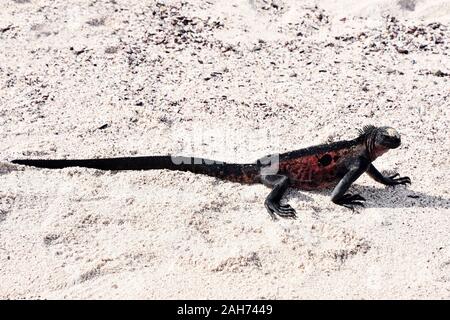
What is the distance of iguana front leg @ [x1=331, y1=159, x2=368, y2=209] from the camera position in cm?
411

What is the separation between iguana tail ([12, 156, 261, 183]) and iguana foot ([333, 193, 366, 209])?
0.59 m

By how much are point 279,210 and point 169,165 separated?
2.93 feet

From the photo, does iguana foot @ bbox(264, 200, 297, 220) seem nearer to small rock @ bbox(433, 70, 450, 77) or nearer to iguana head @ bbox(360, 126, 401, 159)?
iguana head @ bbox(360, 126, 401, 159)

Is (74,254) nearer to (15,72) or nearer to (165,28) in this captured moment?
(15,72)

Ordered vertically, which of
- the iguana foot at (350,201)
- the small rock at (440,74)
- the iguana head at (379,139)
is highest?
the iguana head at (379,139)

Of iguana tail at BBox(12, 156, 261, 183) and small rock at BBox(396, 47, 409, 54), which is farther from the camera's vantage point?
small rock at BBox(396, 47, 409, 54)

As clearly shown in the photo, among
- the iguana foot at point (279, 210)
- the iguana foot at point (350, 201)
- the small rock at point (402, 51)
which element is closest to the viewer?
the iguana foot at point (279, 210)

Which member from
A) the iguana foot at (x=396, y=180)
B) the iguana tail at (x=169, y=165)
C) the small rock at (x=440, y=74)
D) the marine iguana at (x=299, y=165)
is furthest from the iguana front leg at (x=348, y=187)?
the small rock at (x=440, y=74)

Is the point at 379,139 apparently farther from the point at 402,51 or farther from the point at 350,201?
the point at 402,51

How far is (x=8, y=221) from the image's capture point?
12.5 feet

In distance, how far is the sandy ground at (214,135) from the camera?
341 centimetres

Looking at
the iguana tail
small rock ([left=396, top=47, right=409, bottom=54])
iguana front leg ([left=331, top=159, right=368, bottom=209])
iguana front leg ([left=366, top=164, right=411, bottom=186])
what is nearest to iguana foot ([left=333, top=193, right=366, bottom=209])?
iguana front leg ([left=331, top=159, right=368, bottom=209])

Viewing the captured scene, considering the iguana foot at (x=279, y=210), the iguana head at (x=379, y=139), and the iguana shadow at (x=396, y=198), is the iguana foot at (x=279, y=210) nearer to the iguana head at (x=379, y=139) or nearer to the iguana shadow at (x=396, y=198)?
the iguana shadow at (x=396, y=198)
